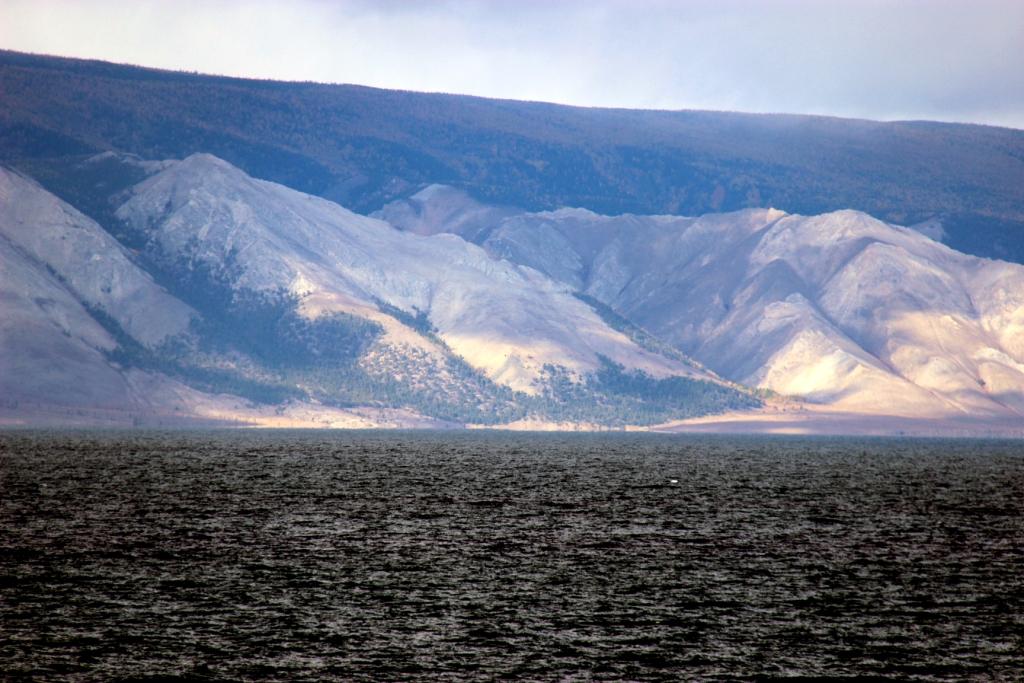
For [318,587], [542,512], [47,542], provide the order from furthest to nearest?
[542,512], [47,542], [318,587]

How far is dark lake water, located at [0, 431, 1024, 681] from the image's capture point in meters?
54.2

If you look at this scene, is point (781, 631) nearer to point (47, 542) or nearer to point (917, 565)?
point (917, 565)

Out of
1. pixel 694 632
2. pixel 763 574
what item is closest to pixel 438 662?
pixel 694 632

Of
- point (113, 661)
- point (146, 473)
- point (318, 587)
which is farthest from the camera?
point (146, 473)

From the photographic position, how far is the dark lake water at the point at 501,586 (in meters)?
54.2

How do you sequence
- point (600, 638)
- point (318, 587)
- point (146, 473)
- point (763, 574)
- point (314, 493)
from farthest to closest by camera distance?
point (146, 473) → point (314, 493) → point (763, 574) → point (318, 587) → point (600, 638)

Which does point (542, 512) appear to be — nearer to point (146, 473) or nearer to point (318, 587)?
point (318, 587)

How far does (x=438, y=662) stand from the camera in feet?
177

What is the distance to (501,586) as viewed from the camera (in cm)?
7150

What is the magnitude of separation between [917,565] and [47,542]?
51.4 meters

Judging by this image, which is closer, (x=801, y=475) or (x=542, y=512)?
(x=542, y=512)

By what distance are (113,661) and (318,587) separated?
18.1m

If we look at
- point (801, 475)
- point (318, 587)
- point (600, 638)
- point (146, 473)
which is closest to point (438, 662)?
point (600, 638)

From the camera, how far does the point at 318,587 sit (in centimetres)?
7031
